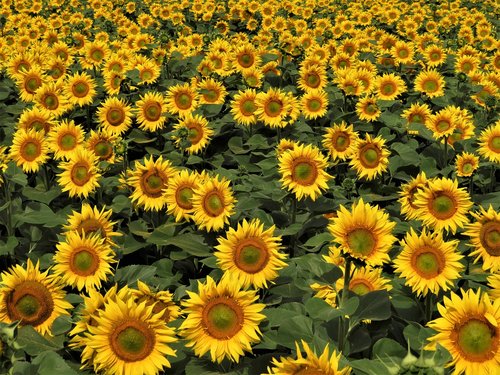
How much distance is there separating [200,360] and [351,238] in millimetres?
1292

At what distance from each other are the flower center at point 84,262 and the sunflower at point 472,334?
101 inches

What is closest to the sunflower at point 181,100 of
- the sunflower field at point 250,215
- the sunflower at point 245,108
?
the sunflower field at point 250,215

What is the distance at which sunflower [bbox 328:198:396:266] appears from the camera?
354 cm

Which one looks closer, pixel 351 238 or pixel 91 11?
pixel 351 238

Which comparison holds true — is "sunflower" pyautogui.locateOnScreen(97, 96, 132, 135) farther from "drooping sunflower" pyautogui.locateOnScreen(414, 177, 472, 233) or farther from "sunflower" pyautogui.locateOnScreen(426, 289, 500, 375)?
"sunflower" pyautogui.locateOnScreen(426, 289, 500, 375)

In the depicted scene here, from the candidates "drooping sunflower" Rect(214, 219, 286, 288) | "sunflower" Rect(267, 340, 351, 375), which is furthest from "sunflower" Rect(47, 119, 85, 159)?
"sunflower" Rect(267, 340, 351, 375)

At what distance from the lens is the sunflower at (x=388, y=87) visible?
8617 millimetres

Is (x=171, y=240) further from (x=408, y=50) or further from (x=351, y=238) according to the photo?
(x=408, y=50)

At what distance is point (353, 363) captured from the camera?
9.81ft

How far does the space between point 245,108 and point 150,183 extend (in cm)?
270

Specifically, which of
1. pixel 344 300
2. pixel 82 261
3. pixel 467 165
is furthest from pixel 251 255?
pixel 467 165

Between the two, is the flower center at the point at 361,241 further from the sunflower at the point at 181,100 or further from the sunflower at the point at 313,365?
the sunflower at the point at 181,100

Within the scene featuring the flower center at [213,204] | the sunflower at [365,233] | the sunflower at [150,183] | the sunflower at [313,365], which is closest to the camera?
the sunflower at [313,365]

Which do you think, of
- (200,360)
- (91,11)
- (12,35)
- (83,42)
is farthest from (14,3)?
(200,360)
